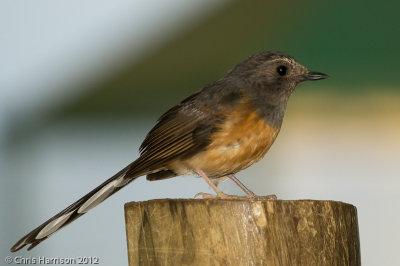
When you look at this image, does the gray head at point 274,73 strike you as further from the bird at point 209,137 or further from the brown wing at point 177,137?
the brown wing at point 177,137

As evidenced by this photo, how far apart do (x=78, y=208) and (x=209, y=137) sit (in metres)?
1.09

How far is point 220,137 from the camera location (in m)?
4.91

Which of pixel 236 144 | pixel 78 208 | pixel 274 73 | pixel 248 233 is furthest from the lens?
pixel 274 73

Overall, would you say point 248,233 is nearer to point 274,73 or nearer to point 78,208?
point 78,208

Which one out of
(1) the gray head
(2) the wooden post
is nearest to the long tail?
(2) the wooden post

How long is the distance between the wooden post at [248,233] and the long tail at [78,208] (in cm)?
115

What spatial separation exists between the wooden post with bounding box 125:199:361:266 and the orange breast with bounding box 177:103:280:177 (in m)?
1.42

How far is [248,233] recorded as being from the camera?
336 cm

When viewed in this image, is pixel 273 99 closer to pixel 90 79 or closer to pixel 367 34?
pixel 367 34

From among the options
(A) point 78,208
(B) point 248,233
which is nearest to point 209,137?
(A) point 78,208

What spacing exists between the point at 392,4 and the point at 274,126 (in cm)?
353

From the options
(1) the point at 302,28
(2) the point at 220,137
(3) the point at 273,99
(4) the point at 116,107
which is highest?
(1) the point at 302,28

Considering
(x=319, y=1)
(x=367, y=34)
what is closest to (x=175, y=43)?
(x=319, y=1)

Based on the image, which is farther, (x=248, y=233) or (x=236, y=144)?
(x=236, y=144)
